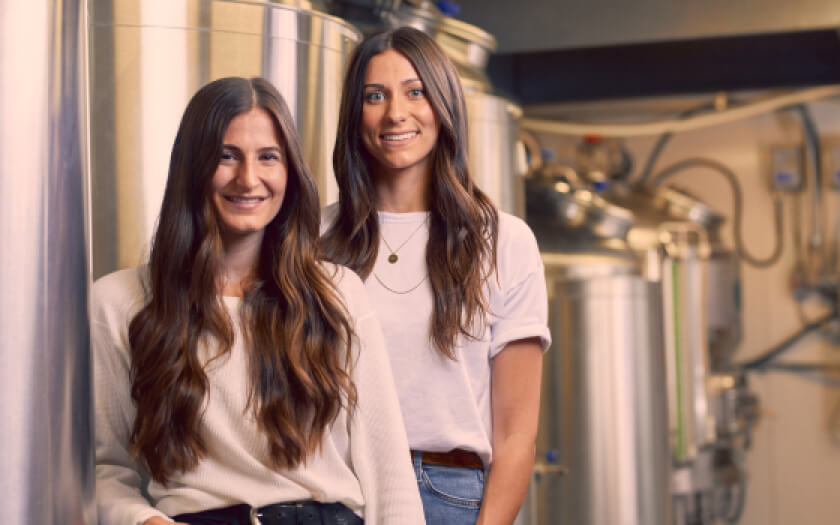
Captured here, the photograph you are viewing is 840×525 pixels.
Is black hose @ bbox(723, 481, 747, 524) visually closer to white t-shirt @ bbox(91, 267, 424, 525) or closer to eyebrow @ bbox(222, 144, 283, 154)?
white t-shirt @ bbox(91, 267, 424, 525)

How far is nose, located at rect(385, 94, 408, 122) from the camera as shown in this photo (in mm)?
1372

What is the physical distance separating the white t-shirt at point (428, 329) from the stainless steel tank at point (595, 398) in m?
1.91

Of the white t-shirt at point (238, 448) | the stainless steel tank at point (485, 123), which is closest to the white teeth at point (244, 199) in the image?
the white t-shirt at point (238, 448)

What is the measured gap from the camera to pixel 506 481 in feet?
4.51

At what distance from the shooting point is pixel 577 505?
10.9 ft

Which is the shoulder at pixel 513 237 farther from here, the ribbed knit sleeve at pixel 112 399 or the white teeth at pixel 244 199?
the ribbed knit sleeve at pixel 112 399

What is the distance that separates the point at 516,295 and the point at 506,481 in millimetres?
242

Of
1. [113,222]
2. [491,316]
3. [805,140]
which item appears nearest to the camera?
[491,316]

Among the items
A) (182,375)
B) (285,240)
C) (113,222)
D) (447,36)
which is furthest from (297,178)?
(447,36)

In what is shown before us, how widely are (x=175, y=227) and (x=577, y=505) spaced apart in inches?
93.9

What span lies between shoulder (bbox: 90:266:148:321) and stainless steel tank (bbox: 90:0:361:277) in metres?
0.31

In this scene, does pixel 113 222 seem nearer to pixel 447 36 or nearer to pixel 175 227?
pixel 175 227

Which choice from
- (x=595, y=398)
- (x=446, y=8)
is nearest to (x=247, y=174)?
(x=446, y=8)

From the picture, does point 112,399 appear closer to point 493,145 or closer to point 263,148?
point 263,148
